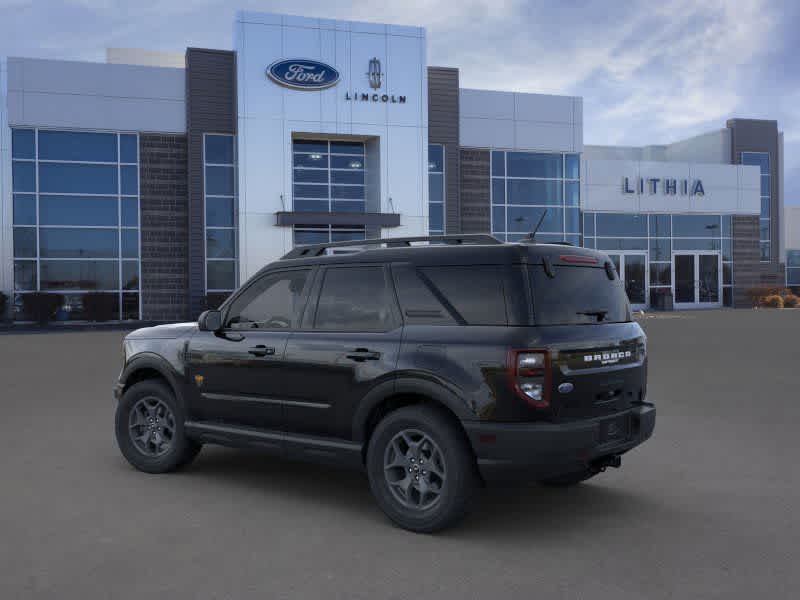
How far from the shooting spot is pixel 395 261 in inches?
221

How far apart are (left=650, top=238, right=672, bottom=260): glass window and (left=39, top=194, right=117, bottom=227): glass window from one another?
25268 millimetres

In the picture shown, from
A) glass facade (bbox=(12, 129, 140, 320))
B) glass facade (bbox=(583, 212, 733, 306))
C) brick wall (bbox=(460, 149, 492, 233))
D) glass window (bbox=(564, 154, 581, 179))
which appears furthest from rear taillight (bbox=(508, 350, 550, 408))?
glass facade (bbox=(583, 212, 733, 306))

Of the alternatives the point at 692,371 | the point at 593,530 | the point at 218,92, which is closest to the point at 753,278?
the point at 218,92

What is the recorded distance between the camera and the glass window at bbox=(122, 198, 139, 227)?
30109 millimetres

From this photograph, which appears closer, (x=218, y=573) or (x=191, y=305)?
(x=218, y=573)

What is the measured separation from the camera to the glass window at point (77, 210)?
2933cm

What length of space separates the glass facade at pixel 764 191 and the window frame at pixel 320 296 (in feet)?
147

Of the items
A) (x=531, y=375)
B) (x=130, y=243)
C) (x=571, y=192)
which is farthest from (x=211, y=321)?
(x=571, y=192)

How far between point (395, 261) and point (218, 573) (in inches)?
91.0

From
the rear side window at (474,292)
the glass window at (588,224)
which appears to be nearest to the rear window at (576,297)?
the rear side window at (474,292)

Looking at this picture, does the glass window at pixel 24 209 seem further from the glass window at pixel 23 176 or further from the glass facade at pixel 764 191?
the glass facade at pixel 764 191

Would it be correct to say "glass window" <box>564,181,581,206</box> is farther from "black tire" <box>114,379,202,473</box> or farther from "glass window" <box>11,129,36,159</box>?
"black tire" <box>114,379,202,473</box>

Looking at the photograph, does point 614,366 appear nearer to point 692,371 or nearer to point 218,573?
point 218,573

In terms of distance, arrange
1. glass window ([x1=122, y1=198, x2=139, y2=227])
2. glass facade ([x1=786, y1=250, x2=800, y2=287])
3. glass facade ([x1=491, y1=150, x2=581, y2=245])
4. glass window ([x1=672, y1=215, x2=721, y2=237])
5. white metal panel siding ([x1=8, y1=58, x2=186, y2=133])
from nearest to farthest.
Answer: white metal panel siding ([x1=8, y1=58, x2=186, y2=133]) < glass window ([x1=122, y1=198, x2=139, y2=227]) < glass facade ([x1=491, y1=150, x2=581, y2=245]) < glass window ([x1=672, y1=215, x2=721, y2=237]) < glass facade ([x1=786, y1=250, x2=800, y2=287])
